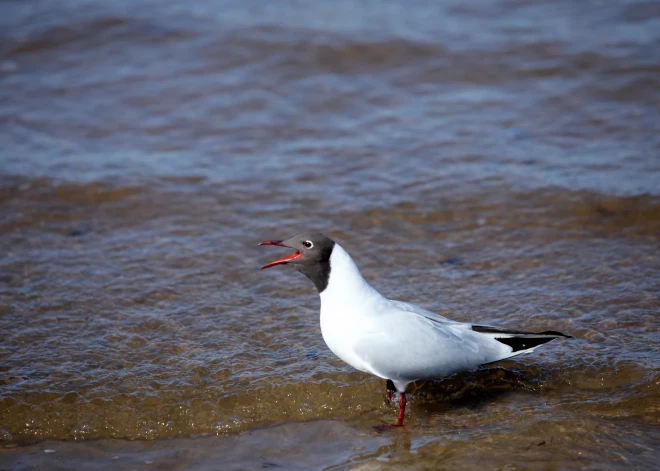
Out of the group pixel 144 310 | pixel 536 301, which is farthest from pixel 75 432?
pixel 536 301

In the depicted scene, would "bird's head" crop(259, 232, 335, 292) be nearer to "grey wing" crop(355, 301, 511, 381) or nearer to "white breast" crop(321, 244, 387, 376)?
"white breast" crop(321, 244, 387, 376)

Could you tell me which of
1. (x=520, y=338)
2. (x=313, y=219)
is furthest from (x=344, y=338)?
(x=313, y=219)

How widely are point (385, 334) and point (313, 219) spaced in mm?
3039

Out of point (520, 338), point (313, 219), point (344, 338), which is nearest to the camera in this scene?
point (344, 338)

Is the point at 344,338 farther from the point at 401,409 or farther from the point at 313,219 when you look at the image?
the point at 313,219

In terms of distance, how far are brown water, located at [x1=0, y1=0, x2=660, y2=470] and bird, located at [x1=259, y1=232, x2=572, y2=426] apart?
0.34m

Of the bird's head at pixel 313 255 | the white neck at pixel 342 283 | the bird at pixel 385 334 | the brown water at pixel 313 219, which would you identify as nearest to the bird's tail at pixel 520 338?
the bird at pixel 385 334

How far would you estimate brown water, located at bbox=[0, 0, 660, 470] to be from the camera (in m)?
4.80

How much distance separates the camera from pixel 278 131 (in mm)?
9570

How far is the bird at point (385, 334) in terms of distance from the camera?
4.76 m

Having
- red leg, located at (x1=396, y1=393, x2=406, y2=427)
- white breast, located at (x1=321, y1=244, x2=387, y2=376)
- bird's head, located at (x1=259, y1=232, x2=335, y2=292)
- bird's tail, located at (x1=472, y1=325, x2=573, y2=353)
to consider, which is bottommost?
red leg, located at (x1=396, y1=393, x2=406, y2=427)

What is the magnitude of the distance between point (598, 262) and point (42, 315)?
4.72 metres

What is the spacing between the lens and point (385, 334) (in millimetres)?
4785

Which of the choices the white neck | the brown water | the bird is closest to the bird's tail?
the bird
